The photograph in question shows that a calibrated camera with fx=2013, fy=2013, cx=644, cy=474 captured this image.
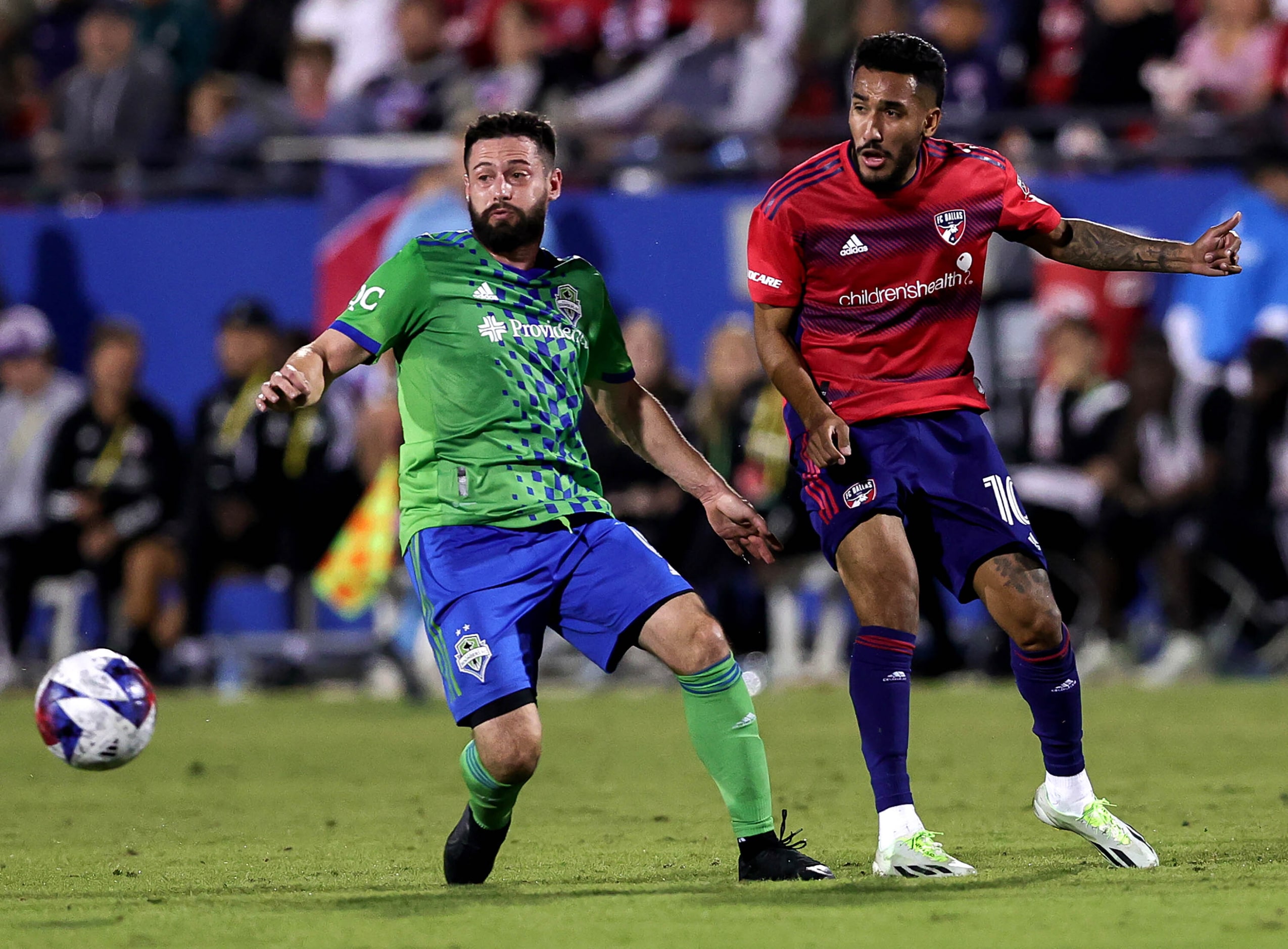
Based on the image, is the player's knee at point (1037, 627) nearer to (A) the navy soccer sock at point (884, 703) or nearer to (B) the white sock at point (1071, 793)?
(A) the navy soccer sock at point (884, 703)

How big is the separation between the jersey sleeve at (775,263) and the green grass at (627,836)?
6.13 feet

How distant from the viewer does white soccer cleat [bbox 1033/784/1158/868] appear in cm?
628

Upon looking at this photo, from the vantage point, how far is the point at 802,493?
675cm

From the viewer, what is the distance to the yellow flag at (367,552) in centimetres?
1454

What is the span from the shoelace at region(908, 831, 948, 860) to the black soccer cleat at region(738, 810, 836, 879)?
10.3 inches

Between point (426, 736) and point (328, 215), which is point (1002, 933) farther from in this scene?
point (328, 215)

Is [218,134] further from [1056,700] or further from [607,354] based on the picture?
[1056,700]

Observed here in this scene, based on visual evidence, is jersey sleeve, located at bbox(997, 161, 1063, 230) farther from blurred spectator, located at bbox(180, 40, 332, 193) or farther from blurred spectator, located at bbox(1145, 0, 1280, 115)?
blurred spectator, located at bbox(180, 40, 332, 193)

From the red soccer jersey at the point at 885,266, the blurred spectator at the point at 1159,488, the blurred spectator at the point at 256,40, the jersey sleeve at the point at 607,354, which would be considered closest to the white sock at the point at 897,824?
the red soccer jersey at the point at 885,266

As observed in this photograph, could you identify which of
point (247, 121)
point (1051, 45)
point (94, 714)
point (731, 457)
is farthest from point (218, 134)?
point (94, 714)

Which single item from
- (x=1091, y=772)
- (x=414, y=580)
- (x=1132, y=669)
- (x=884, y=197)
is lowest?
(x=1132, y=669)

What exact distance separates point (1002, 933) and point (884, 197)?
264cm

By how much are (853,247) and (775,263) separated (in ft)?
0.86

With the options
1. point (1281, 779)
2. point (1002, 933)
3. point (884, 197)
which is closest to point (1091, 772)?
point (1281, 779)
